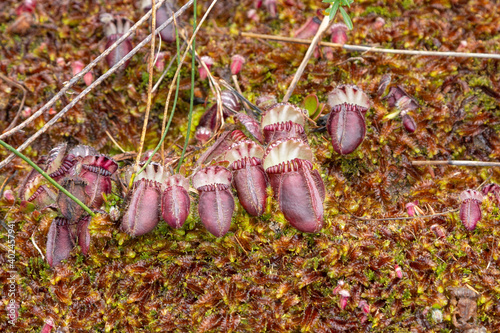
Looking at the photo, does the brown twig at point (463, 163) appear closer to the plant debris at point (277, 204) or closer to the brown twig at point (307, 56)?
the plant debris at point (277, 204)

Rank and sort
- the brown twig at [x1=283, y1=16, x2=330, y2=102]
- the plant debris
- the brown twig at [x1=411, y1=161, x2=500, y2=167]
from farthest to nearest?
the brown twig at [x1=283, y1=16, x2=330, y2=102] < the brown twig at [x1=411, y1=161, x2=500, y2=167] < the plant debris

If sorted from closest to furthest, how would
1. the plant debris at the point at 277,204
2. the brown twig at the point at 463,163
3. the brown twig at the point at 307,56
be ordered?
the plant debris at the point at 277,204 → the brown twig at the point at 463,163 → the brown twig at the point at 307,56

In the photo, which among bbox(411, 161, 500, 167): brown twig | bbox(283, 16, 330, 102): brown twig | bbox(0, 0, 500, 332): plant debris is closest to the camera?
bbox(0, 0, 500, 332): plant debris

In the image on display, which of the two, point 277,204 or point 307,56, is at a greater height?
point 307,56

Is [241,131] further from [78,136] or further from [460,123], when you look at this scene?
[460,123]

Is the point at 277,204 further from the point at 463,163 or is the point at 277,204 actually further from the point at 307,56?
the point at 463,163

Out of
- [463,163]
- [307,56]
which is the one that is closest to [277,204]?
[307,56]

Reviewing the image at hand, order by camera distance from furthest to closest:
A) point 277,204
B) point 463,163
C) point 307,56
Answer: point 307,56
point 463,163
point 277,204

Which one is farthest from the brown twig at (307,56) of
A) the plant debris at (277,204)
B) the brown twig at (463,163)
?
the brown twig at (463,163)

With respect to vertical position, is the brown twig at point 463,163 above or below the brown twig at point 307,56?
below

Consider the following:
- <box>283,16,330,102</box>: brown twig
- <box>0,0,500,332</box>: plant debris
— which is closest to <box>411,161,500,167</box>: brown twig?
<box>0,0,500,332</box>: plant debris

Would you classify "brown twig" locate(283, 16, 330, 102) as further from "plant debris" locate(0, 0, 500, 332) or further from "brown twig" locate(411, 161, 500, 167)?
"brown twig" locate(411, 161, 500, 167)

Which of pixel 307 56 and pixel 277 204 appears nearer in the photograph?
pixel 277 204
